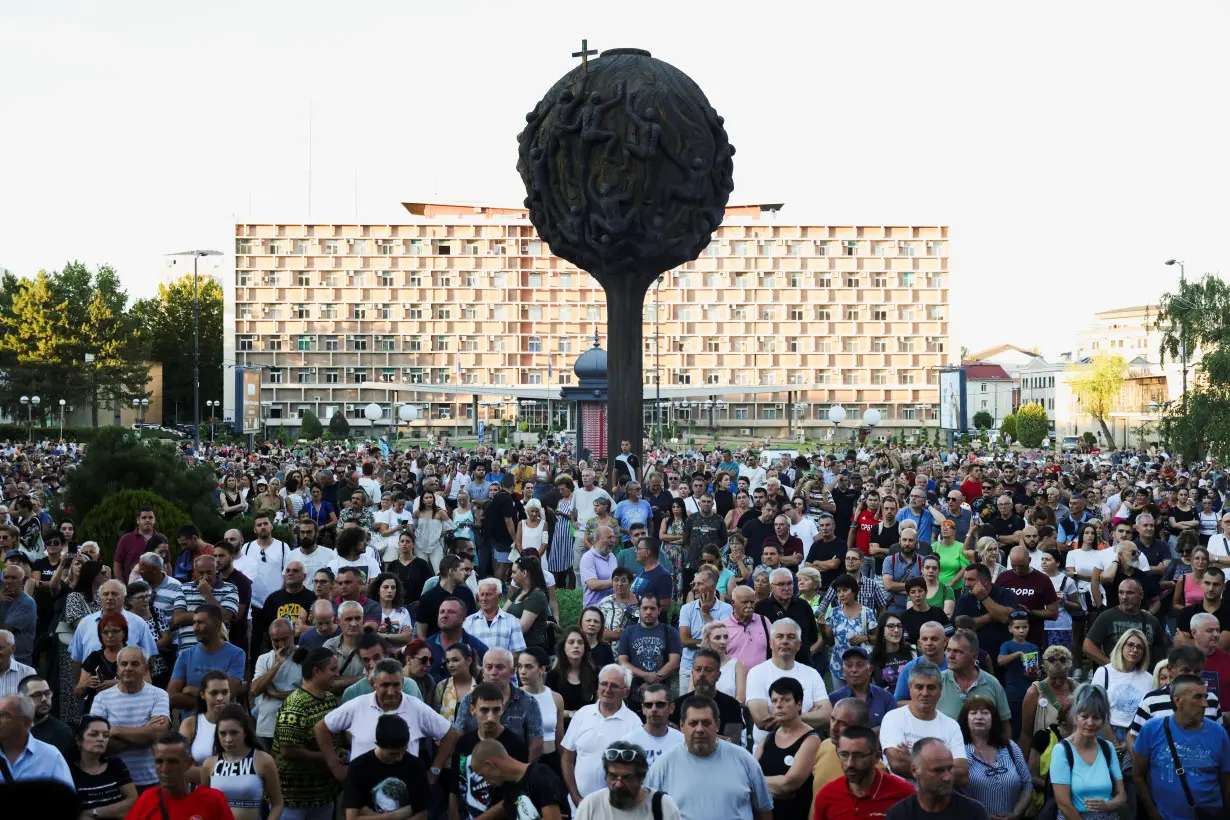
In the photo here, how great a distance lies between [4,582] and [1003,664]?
6919 millimetres

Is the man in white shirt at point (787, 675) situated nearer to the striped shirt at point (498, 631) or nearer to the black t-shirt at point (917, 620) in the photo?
the striped shirt at point (498, 631)

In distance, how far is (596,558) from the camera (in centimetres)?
1259

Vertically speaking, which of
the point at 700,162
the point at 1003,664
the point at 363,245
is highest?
the point at 363,245

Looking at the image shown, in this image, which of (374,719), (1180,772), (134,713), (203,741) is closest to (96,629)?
(134,713)

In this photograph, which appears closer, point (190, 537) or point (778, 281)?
point (190, 537)

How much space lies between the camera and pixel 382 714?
24.2 feet

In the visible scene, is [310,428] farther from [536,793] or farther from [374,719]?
[536,793]

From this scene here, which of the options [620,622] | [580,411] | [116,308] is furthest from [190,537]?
[116,308]

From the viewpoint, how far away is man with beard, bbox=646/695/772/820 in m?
6.54

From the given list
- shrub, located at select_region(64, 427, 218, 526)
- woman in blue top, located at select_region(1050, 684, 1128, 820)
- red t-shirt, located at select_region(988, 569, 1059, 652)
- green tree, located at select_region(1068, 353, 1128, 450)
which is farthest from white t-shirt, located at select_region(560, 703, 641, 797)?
green tree, located at select_region(1068, 353, 1128, 450)

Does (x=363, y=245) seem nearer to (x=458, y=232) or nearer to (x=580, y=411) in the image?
(x=458, y=232)

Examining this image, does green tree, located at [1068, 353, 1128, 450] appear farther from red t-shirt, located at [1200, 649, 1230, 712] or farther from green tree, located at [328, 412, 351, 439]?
red t-shirt, located at [1200, 649, 1230, 712]

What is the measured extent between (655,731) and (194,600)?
15.8ft

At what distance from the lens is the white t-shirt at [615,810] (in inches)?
237
